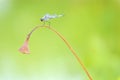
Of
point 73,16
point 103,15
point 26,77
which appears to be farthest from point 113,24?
point 26,77

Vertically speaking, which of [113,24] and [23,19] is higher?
[23,19]

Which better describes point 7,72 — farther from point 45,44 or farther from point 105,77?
point 105,77

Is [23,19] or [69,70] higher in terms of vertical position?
[23,19]

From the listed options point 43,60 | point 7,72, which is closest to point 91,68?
point 43,60

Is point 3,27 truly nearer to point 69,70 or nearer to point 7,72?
point 7,72

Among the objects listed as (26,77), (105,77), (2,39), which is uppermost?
(2,39)

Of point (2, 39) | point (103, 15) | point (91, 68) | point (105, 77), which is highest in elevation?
point (2, 39)
